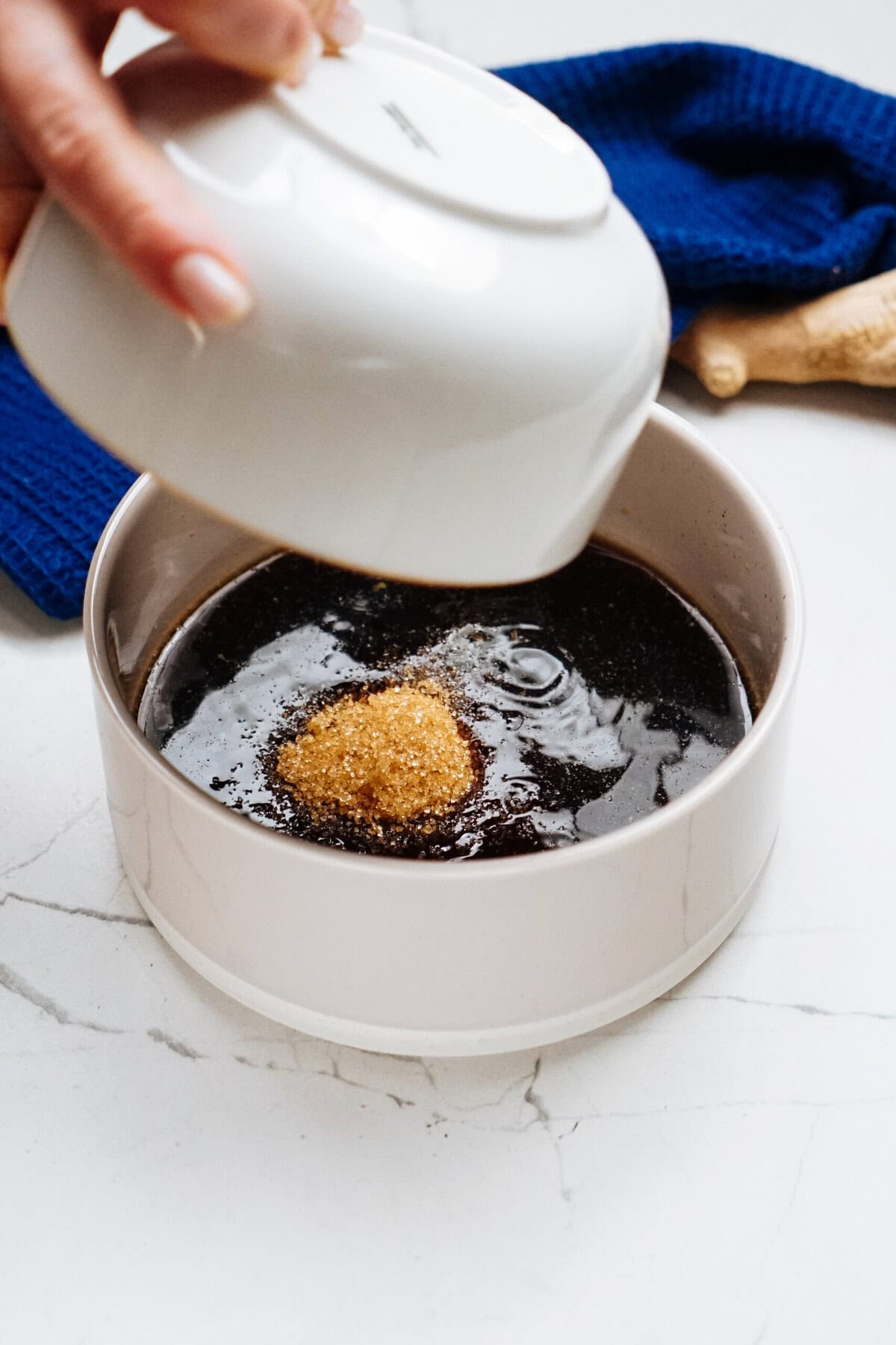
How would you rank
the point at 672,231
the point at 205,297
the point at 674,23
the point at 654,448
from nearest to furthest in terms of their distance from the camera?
the point at 205,297, the point at 654,448, the point at 672,231, the point at 674,23

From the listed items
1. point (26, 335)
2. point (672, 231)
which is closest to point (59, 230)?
point (26, 335)

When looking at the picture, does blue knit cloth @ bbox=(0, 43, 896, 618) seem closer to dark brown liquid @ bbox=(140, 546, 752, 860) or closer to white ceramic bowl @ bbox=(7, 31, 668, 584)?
dark brown liquid @ bbox=(140, 546, 752, 860)

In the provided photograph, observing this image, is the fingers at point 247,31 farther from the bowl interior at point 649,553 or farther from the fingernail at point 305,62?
the bowl interior at point 649,553

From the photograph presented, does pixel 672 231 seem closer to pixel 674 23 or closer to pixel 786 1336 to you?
pixel 674 23

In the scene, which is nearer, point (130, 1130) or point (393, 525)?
point (393, 525)

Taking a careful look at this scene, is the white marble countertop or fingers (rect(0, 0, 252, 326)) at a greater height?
fingers (rect(0, 0, 252, 326))

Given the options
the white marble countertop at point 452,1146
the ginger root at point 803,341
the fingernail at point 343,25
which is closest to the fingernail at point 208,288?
the fingernail at point 343,25

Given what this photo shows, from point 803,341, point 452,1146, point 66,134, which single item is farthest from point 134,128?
point 803,341

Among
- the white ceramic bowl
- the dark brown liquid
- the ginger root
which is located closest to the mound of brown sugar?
the dark brown liquid
